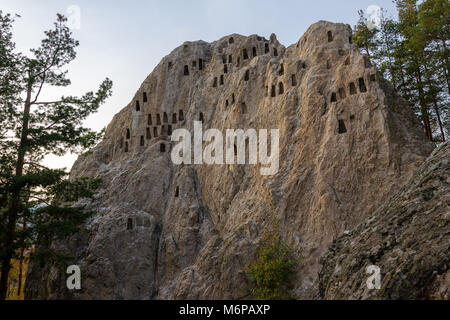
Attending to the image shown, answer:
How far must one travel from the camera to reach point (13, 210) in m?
17.8

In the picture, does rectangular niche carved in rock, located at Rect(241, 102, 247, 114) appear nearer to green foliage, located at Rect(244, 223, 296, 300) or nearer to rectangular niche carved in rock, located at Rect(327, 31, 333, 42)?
rectangular niche carved in rock, located at Rect(327, 31, 333, 42)

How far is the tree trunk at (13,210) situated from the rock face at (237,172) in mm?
7483

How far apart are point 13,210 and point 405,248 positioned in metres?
17.3

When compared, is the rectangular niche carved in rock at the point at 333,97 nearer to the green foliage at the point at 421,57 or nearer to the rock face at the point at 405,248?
the green foliage at the point at 421,57

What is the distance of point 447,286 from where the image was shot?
5914 mm

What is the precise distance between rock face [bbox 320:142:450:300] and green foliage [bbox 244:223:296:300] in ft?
31.4

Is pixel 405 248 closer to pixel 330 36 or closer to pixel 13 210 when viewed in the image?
pixel 13 210

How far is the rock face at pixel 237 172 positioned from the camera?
20.1 m

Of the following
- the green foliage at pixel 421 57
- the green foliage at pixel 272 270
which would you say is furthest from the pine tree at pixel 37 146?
the green foliage at pixel 421 57

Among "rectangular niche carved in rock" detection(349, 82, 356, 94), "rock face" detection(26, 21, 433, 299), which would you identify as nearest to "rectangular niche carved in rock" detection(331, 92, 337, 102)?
"rock face" detection(26, 21, 433, 299)

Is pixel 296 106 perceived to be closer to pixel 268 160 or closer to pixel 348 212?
pixel 268 160
